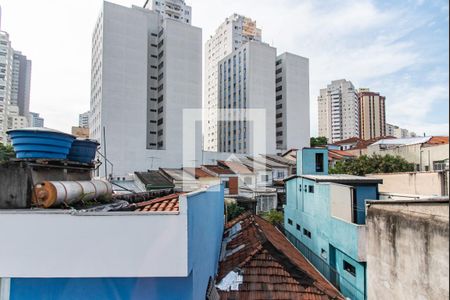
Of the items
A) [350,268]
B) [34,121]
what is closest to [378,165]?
[350,268]

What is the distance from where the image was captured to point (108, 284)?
170 inches

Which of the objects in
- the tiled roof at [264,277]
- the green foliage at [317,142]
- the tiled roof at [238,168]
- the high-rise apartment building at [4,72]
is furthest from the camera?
the high-rise apartment building at [4,72]

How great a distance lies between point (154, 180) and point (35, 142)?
22.9 m

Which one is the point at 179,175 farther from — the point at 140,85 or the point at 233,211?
the point at 140,85

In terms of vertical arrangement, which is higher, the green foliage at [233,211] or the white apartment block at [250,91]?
the white apartment block at [250,91]

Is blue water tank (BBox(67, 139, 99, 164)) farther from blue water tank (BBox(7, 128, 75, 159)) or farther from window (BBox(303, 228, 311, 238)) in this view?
window (BBox(303, 228, 311, 238))

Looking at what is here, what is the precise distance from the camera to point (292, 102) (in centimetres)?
5522

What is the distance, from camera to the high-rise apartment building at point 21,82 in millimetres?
→ 79562

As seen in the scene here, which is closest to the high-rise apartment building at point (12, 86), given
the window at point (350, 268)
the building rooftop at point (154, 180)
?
the building rooftop at point (154, 180)

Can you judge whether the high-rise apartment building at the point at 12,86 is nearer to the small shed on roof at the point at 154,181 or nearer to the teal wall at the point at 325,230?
the small shed on roof at the point at 154,181

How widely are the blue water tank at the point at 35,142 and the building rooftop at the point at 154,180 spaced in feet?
67.1

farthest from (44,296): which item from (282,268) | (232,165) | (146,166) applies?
(146,166)

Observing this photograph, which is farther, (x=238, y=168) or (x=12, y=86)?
(x=12, y=86)

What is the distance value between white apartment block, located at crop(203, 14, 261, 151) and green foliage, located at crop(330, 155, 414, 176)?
41.2 meters
